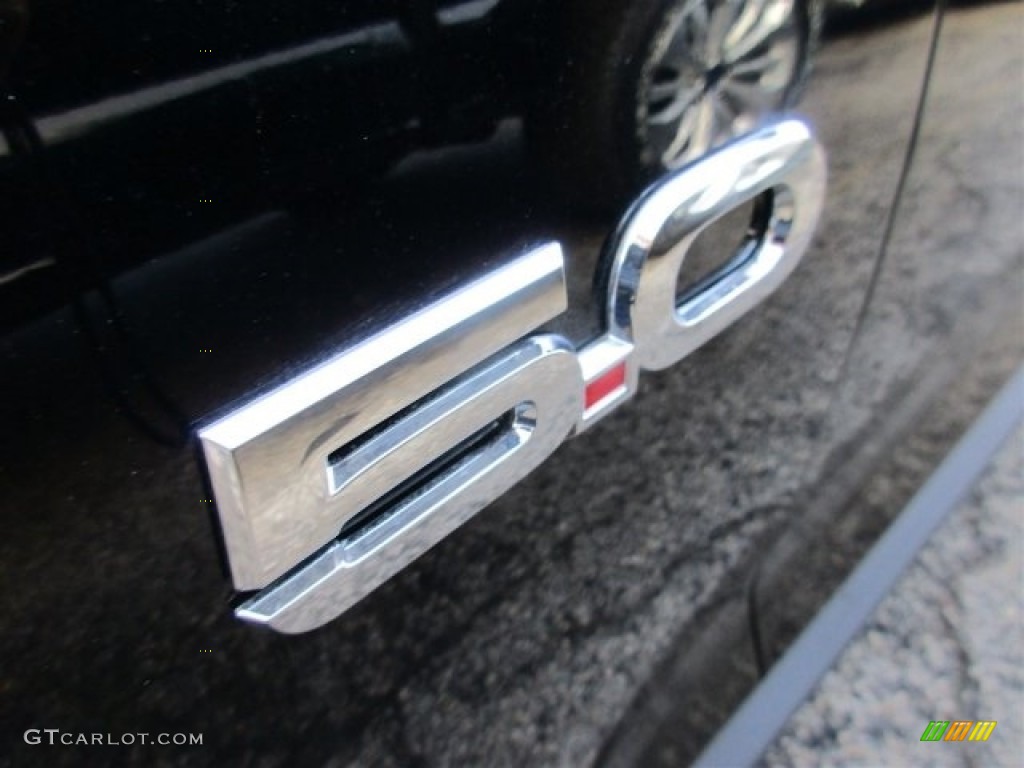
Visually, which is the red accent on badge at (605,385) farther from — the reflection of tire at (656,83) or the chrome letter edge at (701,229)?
the reflection of tire at (656,83)

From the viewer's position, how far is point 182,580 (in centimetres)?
60

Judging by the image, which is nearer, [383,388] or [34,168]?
[34,168]

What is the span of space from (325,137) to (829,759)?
3.97ft

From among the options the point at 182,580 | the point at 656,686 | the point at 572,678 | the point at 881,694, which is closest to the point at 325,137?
the point at 182,580

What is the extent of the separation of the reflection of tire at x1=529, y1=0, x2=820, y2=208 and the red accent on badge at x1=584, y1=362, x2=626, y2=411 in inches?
4.9

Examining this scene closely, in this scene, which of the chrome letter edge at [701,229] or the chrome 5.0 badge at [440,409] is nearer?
the chrome 5.0 badge at [440,409]

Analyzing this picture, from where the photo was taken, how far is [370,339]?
0.61m

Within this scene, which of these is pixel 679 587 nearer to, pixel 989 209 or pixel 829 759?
pixel 829 759

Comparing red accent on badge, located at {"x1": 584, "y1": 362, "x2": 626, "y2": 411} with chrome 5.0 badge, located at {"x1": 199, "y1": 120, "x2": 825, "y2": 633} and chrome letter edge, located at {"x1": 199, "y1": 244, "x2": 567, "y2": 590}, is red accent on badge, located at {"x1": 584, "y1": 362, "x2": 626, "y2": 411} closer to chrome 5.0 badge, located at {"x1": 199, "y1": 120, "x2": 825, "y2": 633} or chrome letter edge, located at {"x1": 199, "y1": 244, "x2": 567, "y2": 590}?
chrome 5.0 badge, located at {"x1": 199, "y1": 120, "x2": 825, "y2": 633}

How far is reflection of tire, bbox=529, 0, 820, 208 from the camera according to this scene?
713 millimetres
